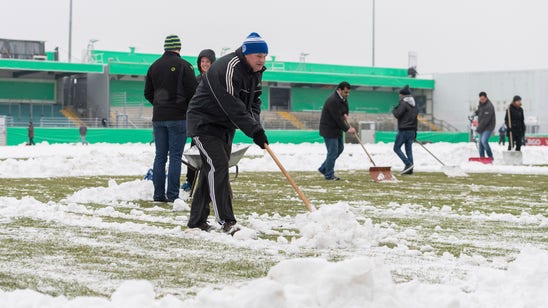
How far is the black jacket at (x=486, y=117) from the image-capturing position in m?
21.1

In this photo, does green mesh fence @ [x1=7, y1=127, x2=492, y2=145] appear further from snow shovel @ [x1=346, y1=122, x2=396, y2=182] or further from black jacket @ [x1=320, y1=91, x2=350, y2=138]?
snow shovel @ [x1=346, y1=122, x2=396, y2=182]

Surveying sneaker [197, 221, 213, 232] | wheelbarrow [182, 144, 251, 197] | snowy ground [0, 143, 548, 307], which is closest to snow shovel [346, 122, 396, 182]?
wheelbarrow [182, 144, 251, 197]

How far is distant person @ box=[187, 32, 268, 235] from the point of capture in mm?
7016

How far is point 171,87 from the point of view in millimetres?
Result: 10062

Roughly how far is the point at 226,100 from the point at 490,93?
6225 centimetres

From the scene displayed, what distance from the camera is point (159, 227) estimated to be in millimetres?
7387

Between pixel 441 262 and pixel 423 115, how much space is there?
6322 centimetres

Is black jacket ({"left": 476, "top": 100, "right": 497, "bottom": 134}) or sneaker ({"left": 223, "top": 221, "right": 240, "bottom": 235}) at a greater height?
black jacket ({"left": 476, "top": 100, "right": 497, "bottom": 134})

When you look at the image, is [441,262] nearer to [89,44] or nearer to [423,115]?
[89,44]

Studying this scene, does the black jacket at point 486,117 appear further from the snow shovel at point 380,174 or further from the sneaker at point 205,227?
the sneaker at point 205,227

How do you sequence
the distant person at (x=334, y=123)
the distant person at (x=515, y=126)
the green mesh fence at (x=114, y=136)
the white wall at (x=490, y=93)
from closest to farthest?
the distant person at (x=334, y=123) → the distant person at (x=515, y=126) → the green mesh fence at (x=114, y=136) → the white wall at (x=490, y=93)

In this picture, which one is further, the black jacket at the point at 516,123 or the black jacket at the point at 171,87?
the black jacket at the point at 516,123

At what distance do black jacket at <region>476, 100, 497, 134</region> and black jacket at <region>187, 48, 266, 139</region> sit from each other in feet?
47.7

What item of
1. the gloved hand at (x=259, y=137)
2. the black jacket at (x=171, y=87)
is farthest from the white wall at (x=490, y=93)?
the gloved hand at (x=259, y=137)
